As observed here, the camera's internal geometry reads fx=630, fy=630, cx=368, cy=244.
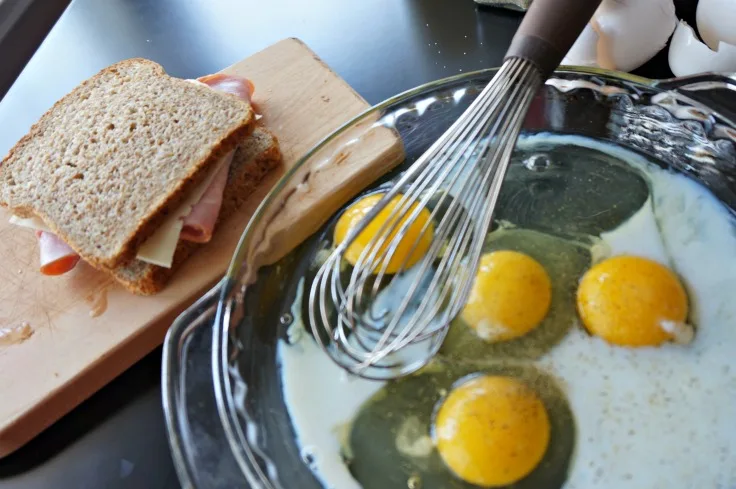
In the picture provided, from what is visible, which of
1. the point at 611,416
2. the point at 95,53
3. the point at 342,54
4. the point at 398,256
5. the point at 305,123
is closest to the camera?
the point at 611,416

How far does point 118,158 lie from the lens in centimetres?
101

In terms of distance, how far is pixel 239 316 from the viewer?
0.80 meters

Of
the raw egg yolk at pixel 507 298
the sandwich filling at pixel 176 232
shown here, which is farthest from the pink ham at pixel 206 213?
the raw egg yolk at pixel 507 298

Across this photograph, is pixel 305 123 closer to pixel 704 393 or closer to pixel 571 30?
pixel 571 30

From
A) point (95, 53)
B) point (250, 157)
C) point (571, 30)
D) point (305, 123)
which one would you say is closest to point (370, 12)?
point (305, 123)

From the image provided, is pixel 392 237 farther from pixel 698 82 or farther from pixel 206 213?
pixel 698 82

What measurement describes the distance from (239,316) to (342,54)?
0.68 m

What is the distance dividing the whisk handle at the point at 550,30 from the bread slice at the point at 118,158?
0.53m

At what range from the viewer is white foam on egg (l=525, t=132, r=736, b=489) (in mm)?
693

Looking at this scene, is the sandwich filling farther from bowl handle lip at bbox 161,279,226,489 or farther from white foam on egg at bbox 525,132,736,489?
white foam on egg at bbox 525,132,736,489

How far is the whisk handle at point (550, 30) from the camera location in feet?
2.01

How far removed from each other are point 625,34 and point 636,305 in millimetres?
442

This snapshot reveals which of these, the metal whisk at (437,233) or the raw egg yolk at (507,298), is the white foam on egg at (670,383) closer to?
the raw egg yolk at (507,298)

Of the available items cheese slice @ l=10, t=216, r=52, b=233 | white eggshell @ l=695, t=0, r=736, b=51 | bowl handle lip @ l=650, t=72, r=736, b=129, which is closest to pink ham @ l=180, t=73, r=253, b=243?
cheese slice @ l=10, t=216, r=52, b=233
